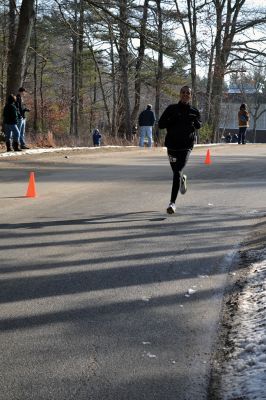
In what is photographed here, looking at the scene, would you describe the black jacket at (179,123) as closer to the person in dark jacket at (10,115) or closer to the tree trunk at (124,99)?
the person in dark jacket at (10,115)

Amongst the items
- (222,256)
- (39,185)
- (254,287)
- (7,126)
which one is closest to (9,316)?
(254,287)

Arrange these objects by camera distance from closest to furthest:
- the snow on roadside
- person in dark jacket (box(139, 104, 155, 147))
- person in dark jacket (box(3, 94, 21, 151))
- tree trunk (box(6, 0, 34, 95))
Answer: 1. the snow on roadside
2. person in dark jacket (box(3, 94, 21, 151))
3. tree trunk (box(6, 0, 34, 95))
4. person in dark jacket (box(139, 104, 155, 147))

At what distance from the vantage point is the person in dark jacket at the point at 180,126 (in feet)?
28.5

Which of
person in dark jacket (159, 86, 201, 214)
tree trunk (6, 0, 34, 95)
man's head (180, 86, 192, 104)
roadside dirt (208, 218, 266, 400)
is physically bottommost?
roadside dirt (208, 218, 266, 400)

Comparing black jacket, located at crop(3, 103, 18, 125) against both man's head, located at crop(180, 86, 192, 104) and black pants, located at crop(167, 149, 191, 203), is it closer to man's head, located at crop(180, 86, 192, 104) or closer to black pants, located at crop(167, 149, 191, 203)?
black pants, located at crop(167, 149, 191, 203)

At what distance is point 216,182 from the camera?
43.0 ft

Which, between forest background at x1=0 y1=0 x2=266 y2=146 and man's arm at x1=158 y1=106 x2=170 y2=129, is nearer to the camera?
man's arm at x1=158 y1=106 x2=170 y2=129

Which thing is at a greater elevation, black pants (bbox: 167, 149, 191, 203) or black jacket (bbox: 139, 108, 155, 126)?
black jacket (bbox: 139, 108, 155, 126)

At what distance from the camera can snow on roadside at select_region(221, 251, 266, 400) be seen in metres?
3.22

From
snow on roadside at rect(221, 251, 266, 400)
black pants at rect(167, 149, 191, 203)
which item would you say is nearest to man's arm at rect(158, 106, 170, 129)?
black pants at rect(167, 149, 191, 203)

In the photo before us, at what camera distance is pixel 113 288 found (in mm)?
5246

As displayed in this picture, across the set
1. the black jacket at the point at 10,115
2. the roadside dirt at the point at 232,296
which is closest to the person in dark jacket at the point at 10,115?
the black jacket at the point at 10,115

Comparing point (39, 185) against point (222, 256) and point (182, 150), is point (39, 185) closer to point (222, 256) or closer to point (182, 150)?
point (182, 150)

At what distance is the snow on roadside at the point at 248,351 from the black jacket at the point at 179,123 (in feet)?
13.0
